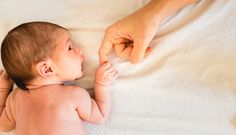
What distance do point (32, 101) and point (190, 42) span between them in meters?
0.59

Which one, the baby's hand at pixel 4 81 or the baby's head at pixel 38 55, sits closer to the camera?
the baby's head at pixel 38 55

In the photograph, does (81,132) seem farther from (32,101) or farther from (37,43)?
(37,43)

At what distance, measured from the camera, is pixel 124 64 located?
3.79 feet

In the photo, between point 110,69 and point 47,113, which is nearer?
point 47,113

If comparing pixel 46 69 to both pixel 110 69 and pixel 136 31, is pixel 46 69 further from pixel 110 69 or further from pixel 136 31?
pixel 136 31

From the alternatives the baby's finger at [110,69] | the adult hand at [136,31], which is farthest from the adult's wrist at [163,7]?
the baby's finger at [110,69]

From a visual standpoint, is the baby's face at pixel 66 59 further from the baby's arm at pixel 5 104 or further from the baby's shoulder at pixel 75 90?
the baby's arm at pixel 5 104

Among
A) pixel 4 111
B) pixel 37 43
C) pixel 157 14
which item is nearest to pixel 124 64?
pixel 157 14

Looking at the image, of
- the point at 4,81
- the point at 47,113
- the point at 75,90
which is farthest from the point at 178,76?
the point at 4,81

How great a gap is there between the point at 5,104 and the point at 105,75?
378 millimetres

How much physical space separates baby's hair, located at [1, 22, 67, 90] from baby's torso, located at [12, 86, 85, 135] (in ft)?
0.21

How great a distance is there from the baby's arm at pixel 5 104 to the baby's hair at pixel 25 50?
9 centimetres

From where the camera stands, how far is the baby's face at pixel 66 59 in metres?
1.08

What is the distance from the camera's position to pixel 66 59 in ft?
3.56
